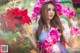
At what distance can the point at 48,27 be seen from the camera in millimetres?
2090

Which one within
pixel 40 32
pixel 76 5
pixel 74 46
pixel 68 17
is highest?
pixel 76 5

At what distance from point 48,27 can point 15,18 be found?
0.36m

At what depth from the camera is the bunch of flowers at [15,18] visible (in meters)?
2.03

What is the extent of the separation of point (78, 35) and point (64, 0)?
0.41 metres

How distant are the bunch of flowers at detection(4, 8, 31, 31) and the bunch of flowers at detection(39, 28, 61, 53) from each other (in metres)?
0.27

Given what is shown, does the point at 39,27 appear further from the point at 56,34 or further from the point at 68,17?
the point at 68,17

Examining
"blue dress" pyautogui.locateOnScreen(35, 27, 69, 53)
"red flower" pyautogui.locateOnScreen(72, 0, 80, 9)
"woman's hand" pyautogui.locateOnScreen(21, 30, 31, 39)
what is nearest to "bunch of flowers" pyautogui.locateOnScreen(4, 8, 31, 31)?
"woman's hand" pyautogui.locateOnScreen(21, 30, 31, 39)

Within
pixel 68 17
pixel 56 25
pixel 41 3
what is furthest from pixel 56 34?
pixel 41 3

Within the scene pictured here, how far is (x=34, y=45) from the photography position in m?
2.04

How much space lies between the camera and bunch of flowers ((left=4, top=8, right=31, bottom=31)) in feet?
6.65

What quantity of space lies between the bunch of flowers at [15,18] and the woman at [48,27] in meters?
0.13

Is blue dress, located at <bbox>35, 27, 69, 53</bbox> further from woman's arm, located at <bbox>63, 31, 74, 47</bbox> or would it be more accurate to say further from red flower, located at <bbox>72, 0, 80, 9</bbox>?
red flower, located at <bbox>72, 0, 80, 9</bbox>

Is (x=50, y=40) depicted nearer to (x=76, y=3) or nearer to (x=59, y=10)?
(x=59, y=10)

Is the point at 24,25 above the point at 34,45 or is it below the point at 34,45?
above
